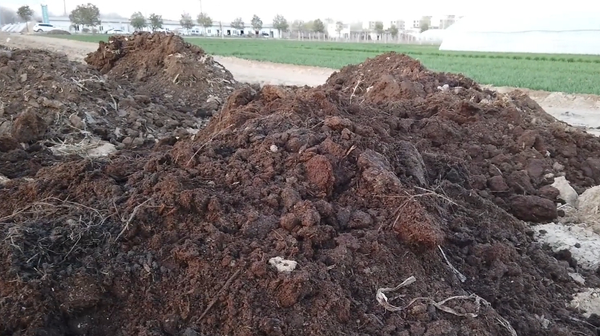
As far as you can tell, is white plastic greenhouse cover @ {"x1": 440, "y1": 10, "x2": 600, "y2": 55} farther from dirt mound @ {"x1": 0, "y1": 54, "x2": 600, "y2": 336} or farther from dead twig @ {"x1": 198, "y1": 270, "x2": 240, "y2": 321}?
dead twig @ {"x1": 198, "y1": 270, "x2": 240, "y2": 321}

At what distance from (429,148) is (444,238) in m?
2.10

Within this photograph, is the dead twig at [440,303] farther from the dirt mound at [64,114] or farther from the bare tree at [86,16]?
the bare tree at [86,16]

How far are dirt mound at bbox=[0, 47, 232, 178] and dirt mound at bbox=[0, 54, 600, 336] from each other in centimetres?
293

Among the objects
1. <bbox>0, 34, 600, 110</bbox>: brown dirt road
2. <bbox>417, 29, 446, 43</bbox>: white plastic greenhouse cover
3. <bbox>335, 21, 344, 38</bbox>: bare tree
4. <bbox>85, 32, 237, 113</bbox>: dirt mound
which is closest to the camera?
<bbox>85, 32, 237, 113</bbox>: dirt mound

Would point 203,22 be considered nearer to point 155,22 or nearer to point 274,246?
point 155,22

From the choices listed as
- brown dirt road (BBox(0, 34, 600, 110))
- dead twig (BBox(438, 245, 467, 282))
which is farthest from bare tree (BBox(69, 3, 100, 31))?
dead twig (BBox(438, 245, 467, 282))

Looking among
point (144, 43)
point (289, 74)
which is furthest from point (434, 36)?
point (144, 43)

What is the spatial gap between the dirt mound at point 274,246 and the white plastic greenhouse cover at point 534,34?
42.0 m

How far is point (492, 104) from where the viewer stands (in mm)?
7273

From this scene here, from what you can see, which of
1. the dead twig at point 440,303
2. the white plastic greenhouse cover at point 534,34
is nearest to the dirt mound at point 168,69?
the dead twig at point 440,303

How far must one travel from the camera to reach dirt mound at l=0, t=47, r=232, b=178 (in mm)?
7176

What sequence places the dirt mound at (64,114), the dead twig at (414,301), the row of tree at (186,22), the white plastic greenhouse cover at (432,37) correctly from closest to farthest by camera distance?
the dead twig at (414,301), the dirt mound at (64,114), the white plastic greenhouse cover at (432,37), the row of tree at (186,22)

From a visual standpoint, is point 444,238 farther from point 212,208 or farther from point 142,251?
point 142,251

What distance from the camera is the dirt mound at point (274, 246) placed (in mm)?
2963
